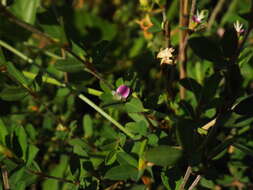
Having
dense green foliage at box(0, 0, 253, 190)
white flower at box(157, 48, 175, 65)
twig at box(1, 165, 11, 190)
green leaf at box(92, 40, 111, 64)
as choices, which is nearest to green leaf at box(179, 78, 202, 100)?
dense green foliage at box(0, 0, 253, 190)

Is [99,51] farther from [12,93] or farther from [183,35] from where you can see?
[183,35]

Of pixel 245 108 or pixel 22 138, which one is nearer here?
pixel 245 108

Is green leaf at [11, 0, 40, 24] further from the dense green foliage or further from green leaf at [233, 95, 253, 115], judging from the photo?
green leaf at [233, 95, 253, 115]

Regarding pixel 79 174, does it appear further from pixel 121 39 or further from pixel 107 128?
pixel 121 39

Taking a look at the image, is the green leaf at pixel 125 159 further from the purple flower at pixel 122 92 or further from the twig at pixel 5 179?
the twig at pixel 5 179

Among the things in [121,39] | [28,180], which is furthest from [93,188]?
[121,39]

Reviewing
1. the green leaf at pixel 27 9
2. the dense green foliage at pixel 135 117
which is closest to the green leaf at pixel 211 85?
the dense green foliage at pixel 135 117

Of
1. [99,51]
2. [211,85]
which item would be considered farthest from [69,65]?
[211,85]
